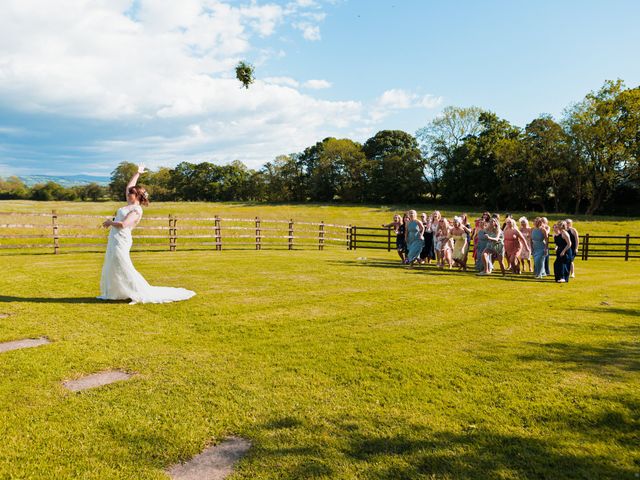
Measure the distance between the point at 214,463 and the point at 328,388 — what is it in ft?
5.05

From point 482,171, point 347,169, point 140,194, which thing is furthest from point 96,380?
point 347,169

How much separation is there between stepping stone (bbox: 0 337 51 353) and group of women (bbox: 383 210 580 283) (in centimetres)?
1155

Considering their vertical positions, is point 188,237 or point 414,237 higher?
point 414,237

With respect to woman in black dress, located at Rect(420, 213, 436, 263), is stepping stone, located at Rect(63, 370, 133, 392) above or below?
below

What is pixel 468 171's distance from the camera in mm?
58375

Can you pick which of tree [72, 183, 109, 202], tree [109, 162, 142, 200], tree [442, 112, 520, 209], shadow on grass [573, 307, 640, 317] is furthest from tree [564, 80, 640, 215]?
tree [72, 183, 109, 202]

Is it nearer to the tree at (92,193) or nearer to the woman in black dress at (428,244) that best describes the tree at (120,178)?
the tree at (92,193)

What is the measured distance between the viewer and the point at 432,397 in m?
4.29

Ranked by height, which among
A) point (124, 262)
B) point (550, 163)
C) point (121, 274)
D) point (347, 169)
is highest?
point (347, 169)

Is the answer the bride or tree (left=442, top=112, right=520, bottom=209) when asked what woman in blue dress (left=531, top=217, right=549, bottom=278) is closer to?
the bride

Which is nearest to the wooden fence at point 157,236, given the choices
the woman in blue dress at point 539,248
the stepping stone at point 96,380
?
the woman in blue dress at point 539,248

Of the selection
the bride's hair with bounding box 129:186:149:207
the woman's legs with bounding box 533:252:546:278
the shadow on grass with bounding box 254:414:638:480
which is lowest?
the shadow on grass with bounding box 254:414:638:480

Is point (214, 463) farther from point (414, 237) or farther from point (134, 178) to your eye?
point (414, 237)

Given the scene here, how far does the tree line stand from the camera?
155ft
